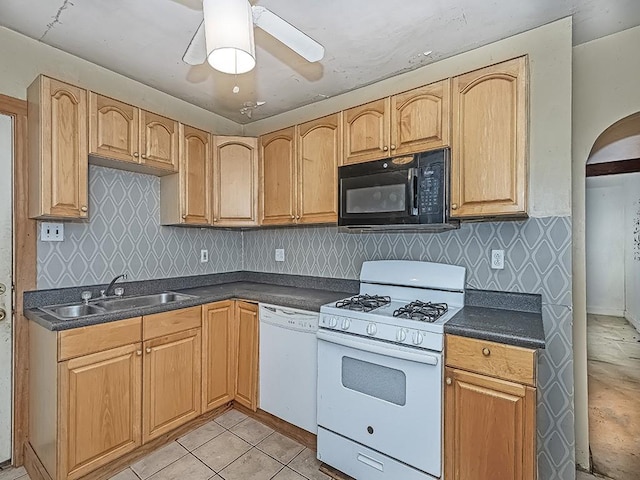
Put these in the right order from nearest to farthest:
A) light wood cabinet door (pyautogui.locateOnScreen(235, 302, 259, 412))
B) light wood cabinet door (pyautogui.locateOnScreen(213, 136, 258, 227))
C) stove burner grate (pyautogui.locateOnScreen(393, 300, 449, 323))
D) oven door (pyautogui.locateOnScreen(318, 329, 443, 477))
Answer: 1. oven door (pyautogui.locateOnScreen(318, 329, 443, 477))
2. stove burner grate (pyautogui.locateOnScreen(393, 300, 449, 323))
3. light wood cabinet door (pyautogui.locateOnScreen(235, 302, 259, 412))
4. light wood cabinet door (pyautogui.locateOnScreen(213, 136, 258, 227))

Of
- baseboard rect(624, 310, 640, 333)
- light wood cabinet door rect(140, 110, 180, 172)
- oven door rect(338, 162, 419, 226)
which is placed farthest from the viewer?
baseboard rect(624, 310, 640, 333)

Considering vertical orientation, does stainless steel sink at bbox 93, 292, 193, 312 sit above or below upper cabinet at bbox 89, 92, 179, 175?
below

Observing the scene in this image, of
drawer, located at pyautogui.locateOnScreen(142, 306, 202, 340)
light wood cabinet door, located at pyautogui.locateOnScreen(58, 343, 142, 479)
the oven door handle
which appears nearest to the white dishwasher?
the oven door handle

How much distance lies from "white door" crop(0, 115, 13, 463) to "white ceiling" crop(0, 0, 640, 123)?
659 millimetres

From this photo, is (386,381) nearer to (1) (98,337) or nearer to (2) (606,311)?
(1) (98,337)

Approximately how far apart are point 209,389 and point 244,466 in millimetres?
601

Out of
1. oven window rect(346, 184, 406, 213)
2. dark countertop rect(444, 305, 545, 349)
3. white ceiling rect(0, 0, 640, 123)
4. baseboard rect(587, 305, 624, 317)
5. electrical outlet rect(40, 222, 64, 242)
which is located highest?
white ceiling rect(0, 0, 640, 123)

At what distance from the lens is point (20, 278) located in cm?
194

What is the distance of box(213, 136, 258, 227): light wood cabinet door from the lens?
2760 mm

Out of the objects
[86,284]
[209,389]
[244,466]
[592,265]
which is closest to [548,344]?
[244,466]

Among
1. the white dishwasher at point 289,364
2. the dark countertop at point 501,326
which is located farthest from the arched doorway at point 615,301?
the white dishwasher at point 289,364

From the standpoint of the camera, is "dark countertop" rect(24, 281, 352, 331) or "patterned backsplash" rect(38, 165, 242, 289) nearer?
"dark countertop" rect(24, 281, 352, 331)

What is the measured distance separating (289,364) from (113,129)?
1.88 meters

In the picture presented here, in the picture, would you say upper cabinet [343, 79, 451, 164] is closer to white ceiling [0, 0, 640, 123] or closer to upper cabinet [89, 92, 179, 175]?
white ceiling [0, 0, 640, 123]
